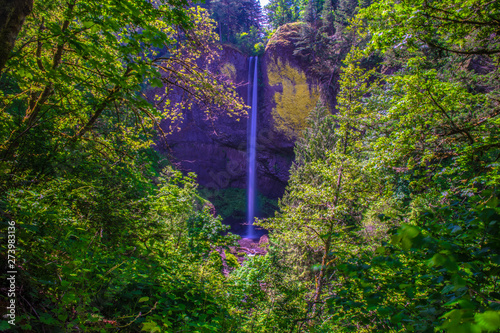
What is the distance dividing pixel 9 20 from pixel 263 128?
2378 centimetres

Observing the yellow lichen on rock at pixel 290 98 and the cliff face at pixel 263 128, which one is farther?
the cliff face at pixel 263 128

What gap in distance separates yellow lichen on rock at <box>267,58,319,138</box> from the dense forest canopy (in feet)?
56.2

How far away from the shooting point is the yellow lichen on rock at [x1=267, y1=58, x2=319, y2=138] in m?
22.2

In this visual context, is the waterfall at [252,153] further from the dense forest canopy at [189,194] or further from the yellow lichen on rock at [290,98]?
the dense forest canopy at [189,194]

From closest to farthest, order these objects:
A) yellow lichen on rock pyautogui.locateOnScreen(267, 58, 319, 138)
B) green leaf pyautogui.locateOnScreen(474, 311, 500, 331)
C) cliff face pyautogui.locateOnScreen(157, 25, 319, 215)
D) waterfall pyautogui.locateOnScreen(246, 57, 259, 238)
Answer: green leaf pyautogui.locateOnScreen(474, 311, 500, 331), yellow lichen on rock pyautogui.locateOnScreen(267, 58, 319, 138), cliff face pyautogui.locateOnScreen(157, 25, 319, 215), waterfall pyautogui.locateOnScreen(246, 57, 259, 238)

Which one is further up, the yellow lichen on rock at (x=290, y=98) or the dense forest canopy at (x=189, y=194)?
the yellow lichen on rock at (x=290, y=98)

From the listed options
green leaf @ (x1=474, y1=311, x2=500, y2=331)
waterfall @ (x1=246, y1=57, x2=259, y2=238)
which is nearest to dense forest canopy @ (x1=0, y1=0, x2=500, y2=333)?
green leaf @ (x1=474, y1=311, x2=500, y2=331)

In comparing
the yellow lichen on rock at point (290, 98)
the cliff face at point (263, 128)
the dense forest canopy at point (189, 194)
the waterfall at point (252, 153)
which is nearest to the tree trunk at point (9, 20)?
the dense forest canopy at point (189, 194)

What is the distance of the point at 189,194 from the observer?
5.60 metres

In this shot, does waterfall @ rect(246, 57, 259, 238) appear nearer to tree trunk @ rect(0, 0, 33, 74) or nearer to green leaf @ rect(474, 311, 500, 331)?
tree trunk @ rect(0, 0, 33, 74)

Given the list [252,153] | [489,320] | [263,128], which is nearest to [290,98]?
[263,128]

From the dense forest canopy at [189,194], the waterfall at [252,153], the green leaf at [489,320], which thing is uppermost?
the waterfall at [252,153]

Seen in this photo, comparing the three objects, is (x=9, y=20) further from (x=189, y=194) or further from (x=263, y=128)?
(x=263, y=128)

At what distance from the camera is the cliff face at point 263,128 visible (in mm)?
22781
